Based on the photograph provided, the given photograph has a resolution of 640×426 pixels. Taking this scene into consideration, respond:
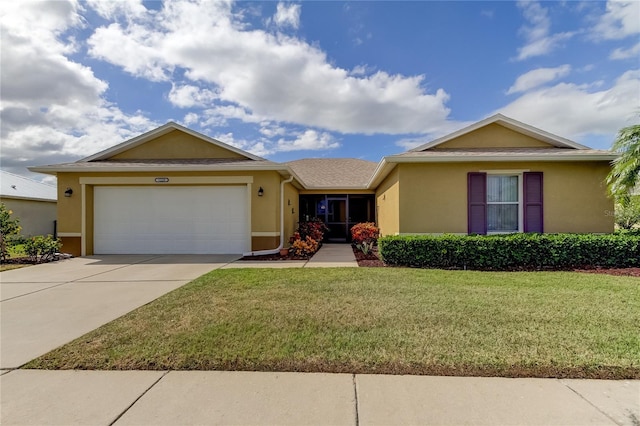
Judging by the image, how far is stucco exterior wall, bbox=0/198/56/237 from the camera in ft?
52.6

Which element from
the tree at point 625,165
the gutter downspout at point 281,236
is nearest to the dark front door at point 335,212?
the gutter downspout at point 281,236

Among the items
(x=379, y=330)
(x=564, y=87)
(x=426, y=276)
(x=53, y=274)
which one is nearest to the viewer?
(x=379, y=330)

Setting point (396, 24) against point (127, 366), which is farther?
point (396, 24)

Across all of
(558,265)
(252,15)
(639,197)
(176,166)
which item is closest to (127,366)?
(176,166)

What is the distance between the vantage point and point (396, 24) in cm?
991

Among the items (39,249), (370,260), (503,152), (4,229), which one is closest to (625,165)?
(503,152)

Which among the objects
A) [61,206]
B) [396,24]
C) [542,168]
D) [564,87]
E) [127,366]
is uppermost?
[396,24]

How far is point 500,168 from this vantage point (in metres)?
9.62

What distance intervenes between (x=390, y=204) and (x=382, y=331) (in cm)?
817

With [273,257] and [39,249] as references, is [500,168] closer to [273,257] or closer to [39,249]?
[273,257]

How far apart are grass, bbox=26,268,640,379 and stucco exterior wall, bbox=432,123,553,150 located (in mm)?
5987

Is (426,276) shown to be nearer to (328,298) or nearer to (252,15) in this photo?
(328,298)

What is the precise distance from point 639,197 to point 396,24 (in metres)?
8.86

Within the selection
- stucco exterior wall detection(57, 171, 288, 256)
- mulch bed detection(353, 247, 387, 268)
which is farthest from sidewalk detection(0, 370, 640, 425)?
stucco exterior wall detection(57, 171, 288, 256)
